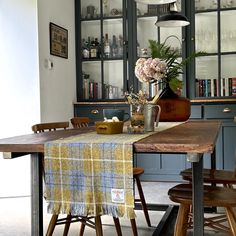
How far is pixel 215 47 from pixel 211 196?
288 centimetres

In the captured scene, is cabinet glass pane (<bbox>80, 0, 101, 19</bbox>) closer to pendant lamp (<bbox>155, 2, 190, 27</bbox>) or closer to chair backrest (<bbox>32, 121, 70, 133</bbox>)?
pendant lamp (<bbox>155, 2, 190, 27</bbox>)

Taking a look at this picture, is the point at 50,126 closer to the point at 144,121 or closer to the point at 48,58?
the point at 144,121

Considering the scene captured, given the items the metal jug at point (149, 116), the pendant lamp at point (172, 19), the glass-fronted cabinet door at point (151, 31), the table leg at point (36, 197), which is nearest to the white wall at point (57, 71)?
the glass-fronted cabinet door at point (151, 31)

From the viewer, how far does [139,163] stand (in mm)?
4395

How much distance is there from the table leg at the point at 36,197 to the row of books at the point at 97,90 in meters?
2.96

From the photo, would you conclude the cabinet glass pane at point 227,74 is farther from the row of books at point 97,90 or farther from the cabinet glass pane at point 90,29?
the cabinet glass pane at point 90,29

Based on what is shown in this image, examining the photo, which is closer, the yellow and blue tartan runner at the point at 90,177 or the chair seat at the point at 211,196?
the yellow and blue tartan runner at the point at 90,177

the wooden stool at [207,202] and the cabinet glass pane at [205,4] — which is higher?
the cabinet glass pane at [205,4]

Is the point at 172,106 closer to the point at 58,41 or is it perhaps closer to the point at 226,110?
the point at 226,110

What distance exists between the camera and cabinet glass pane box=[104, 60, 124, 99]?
4.60 m

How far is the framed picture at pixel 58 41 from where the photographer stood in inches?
156

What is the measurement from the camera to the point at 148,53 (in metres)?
4.48

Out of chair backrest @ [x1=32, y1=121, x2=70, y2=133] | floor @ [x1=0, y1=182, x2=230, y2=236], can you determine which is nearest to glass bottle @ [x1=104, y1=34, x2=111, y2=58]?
floor @ [x1=0, y1=182, x2=230, y2=236]

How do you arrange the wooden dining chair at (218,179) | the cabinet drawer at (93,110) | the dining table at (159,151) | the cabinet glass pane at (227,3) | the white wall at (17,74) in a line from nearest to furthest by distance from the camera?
the dining table at (159,151) → the wooden dining chair at (218,179) → the white wall at (17,74) → the cabinet glass pane at (227,3) → the cabinet drawer at (93,110)
